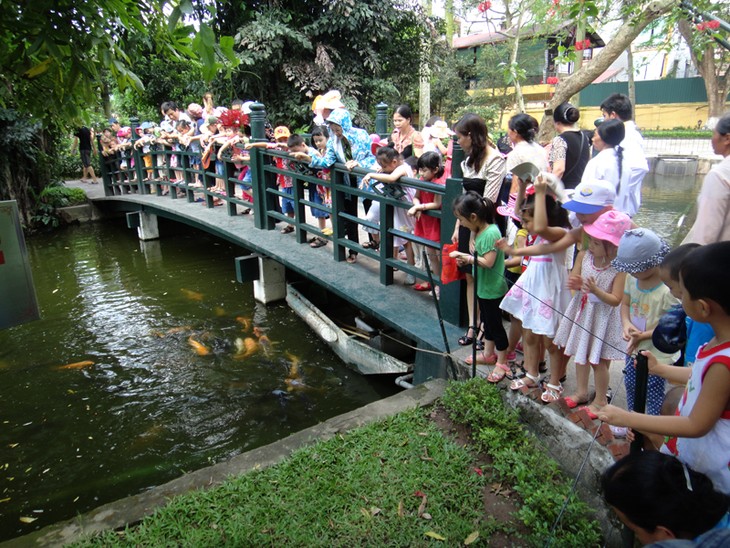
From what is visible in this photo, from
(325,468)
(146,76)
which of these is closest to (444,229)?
(325,468)

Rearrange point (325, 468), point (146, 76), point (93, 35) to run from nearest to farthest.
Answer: point (93, 35), point (325, 468), point (146, 76)

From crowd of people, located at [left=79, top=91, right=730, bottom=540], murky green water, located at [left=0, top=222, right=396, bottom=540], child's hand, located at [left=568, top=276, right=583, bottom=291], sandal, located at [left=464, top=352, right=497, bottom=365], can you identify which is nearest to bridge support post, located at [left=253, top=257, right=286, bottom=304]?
murky green water, located at [left=0, top=222, right=396, bottom=540]

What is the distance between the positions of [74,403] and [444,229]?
12.5ft

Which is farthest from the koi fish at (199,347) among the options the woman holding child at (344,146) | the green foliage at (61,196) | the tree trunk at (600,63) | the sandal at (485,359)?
the green foliage at (61,196)

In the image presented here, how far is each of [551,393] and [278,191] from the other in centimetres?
469

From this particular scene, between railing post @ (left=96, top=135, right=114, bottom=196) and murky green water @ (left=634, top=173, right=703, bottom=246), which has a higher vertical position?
railing post @ (left=96, top=135, right=114, bottom=196)

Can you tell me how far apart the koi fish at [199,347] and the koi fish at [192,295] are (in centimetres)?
151

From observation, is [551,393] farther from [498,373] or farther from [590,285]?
[590,285]

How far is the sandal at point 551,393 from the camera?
10.6 feet

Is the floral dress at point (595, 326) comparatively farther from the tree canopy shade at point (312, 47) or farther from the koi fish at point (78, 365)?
the tree canopy shade at point (312, 47)

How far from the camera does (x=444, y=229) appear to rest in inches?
166

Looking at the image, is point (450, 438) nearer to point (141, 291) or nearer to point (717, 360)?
point (717, 360)

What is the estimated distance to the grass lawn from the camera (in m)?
2.58

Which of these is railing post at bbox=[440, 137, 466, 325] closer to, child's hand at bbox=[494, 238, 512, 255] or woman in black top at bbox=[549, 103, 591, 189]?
child's hand at bbox=[494, 238, 512, 255]
